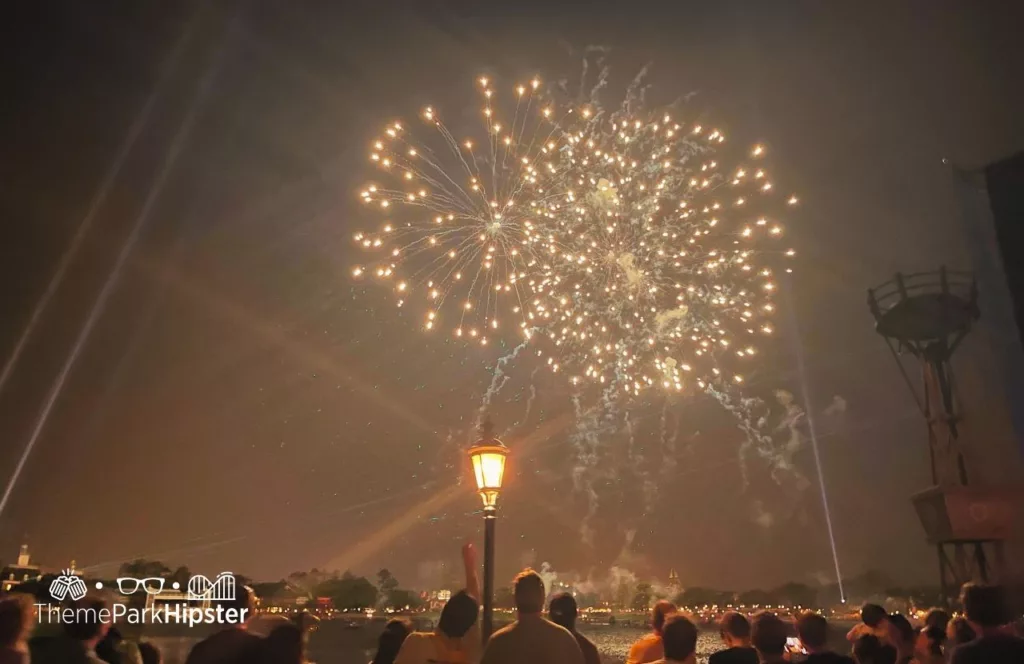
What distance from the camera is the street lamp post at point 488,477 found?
335 inches

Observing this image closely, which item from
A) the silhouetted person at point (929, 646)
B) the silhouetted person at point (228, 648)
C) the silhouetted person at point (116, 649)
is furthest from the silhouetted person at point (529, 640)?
the silhouetted person at point (929, 646)

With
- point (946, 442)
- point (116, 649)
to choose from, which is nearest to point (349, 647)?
point (946, 442)

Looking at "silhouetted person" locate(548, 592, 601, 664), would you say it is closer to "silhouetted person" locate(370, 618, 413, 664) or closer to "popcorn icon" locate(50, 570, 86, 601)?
"silhouetted person" locate(370, 618, 413, 664)

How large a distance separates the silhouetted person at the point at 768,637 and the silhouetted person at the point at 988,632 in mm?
1273

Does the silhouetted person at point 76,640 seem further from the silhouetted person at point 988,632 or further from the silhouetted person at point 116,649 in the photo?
the silhouetted person at point 988,632

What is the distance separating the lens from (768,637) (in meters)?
5.62

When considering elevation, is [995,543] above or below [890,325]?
below

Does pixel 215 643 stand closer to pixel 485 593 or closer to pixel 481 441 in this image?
pixel 485 593

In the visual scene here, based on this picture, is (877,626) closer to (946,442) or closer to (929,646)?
(929,646)

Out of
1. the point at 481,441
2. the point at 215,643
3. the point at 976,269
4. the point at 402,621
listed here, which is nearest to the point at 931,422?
the point at 976,269

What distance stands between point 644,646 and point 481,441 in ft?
12.2

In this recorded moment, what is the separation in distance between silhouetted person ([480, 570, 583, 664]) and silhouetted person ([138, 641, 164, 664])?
15.7ft

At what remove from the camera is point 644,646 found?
246 inches

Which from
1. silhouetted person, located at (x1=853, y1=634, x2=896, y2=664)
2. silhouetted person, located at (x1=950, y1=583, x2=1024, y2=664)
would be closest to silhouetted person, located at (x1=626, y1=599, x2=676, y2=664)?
silhouetted person, located at (x1=853, y1=634, x2=896, y2=664)
